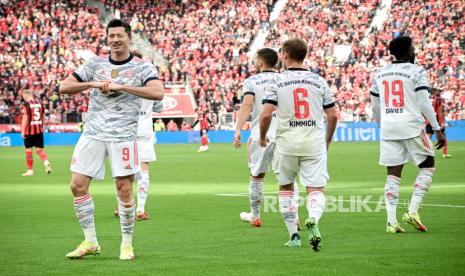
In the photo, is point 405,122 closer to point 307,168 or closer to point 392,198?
point 392,198

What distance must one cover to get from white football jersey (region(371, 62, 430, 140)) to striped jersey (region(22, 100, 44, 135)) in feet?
52.4

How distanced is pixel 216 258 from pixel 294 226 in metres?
1.49

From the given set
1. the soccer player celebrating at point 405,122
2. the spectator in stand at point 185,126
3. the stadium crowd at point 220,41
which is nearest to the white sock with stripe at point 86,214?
the soccer player celebrating at point 405,122

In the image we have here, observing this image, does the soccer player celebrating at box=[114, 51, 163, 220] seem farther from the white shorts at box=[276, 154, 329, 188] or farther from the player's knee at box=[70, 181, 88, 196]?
the player's knee at box=[70, 181, 88, 196]

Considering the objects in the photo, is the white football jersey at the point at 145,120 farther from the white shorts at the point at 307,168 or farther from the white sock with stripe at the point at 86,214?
the white sock with stripe at the point at 86,214

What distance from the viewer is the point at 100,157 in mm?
9500

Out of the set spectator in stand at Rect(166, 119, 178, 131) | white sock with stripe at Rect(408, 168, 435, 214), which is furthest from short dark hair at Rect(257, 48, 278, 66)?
spectator in stand at Rect(166, 119, 178, 131)

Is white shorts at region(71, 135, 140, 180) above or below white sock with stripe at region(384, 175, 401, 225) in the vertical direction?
above

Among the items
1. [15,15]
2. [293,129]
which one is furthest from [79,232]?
[15,15]

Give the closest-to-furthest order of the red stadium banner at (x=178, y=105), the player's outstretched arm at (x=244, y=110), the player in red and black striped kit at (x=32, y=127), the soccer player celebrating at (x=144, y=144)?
the player's outstretched arm at (x=244, y=110) < the soccer player celebrating at (x=144, y=144) < the player in red and black striped kit at (x=32, y=127) < the red stadium banner at (x=178, y=105)

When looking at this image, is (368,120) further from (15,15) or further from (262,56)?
(262,56)

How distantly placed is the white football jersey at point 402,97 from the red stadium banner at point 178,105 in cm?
4143

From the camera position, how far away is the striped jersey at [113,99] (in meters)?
9.43

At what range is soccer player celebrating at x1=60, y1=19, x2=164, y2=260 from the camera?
9414 mm
